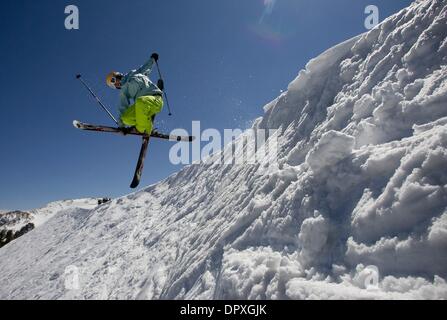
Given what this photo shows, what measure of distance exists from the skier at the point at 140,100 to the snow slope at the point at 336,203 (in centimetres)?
305

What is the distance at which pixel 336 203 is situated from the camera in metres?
4.34

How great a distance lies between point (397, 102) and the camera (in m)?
→ 4.68

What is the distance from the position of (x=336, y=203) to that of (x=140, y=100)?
577cm

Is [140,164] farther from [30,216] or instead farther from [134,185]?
[30,216]

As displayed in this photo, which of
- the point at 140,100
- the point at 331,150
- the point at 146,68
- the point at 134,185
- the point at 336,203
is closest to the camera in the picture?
the point at 336,203

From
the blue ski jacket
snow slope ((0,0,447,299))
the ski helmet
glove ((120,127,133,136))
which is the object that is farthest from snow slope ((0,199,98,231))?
snow slope ((0,0,447,299))

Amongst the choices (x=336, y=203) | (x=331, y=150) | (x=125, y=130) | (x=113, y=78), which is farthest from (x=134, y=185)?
(x=336, y=203)

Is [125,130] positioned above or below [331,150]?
above

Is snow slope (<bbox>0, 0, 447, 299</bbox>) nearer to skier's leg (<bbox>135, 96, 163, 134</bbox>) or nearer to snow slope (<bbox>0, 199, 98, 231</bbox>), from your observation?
skier's leg (<bbox>135, 96, 163, 134</bbox>)

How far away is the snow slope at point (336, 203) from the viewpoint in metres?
3.28

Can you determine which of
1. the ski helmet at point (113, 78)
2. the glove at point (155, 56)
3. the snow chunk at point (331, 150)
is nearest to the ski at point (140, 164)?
the ski helmet at point (113, 78)

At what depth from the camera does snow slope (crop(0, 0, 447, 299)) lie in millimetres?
3279

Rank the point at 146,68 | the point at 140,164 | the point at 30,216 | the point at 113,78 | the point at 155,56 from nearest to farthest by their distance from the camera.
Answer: the point at 146,68 < the point at 155,56 < the point at 113,78 < the point at 140,164 < the point at 30,216

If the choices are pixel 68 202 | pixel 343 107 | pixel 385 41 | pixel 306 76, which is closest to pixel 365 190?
pixel 343 107
